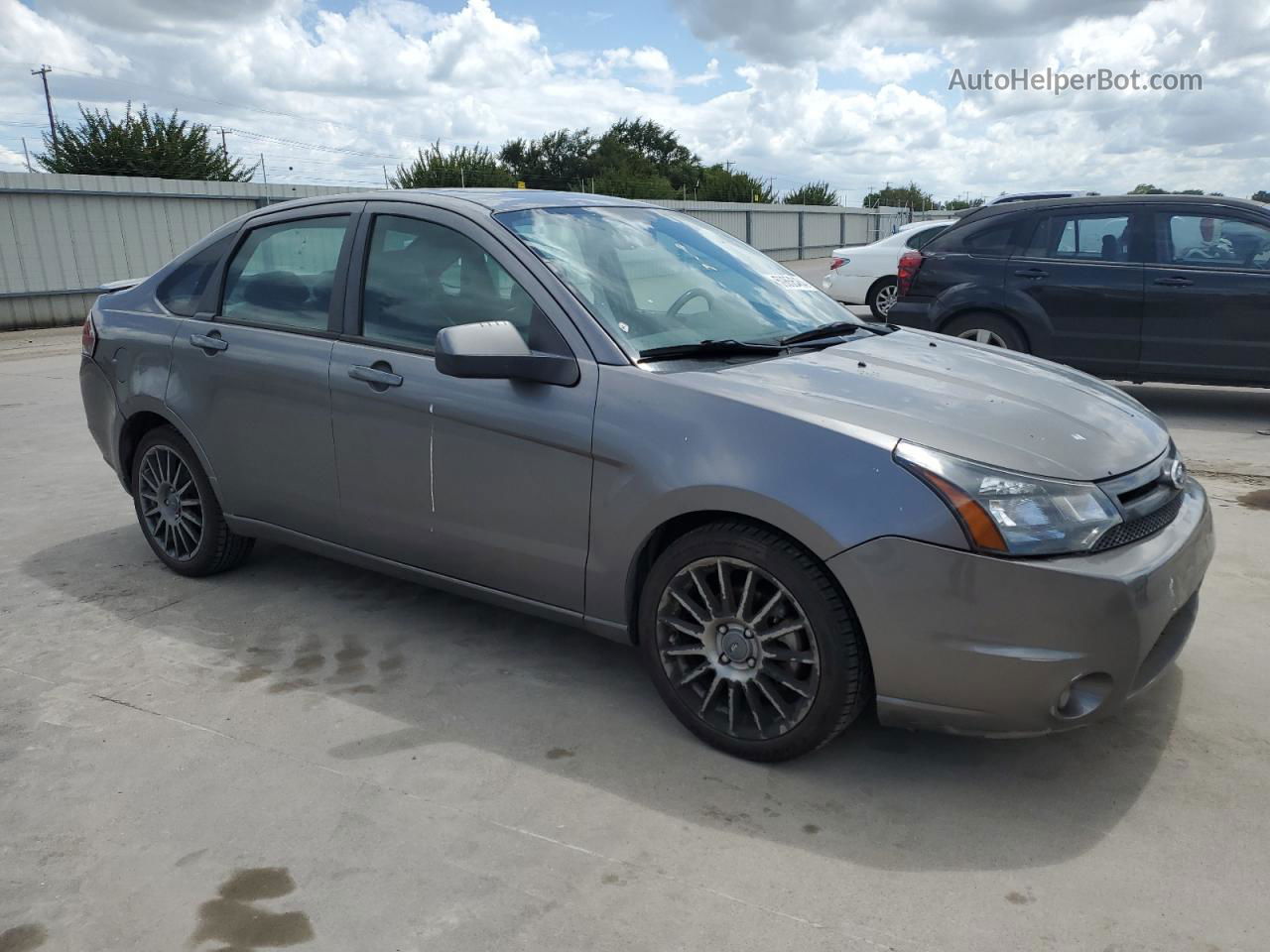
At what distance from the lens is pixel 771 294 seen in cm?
412

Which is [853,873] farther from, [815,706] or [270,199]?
[270,199]

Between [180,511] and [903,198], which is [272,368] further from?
[903,198]

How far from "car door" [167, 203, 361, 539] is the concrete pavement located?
56 cm

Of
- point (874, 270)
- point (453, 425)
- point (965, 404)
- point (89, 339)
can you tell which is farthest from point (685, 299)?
point (874, 270)

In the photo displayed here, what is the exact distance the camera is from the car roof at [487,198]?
397cm

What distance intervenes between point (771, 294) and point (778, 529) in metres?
1.38

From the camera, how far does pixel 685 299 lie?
3.81 metres

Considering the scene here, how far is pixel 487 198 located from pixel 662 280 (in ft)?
2.43

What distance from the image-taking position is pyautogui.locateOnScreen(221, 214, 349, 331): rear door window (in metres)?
4.21

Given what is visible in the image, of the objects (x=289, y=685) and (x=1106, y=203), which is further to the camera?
(x=1106, y=203)

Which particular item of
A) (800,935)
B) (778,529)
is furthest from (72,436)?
(800,935)

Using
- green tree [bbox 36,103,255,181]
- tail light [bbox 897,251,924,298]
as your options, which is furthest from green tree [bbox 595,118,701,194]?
tail light [bbox 897,251,924,298]

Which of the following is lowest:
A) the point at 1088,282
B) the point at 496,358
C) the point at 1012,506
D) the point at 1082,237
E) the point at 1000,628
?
the point at 1000,628

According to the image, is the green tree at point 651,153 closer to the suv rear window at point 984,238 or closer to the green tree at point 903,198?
the green tree at point 903,198
